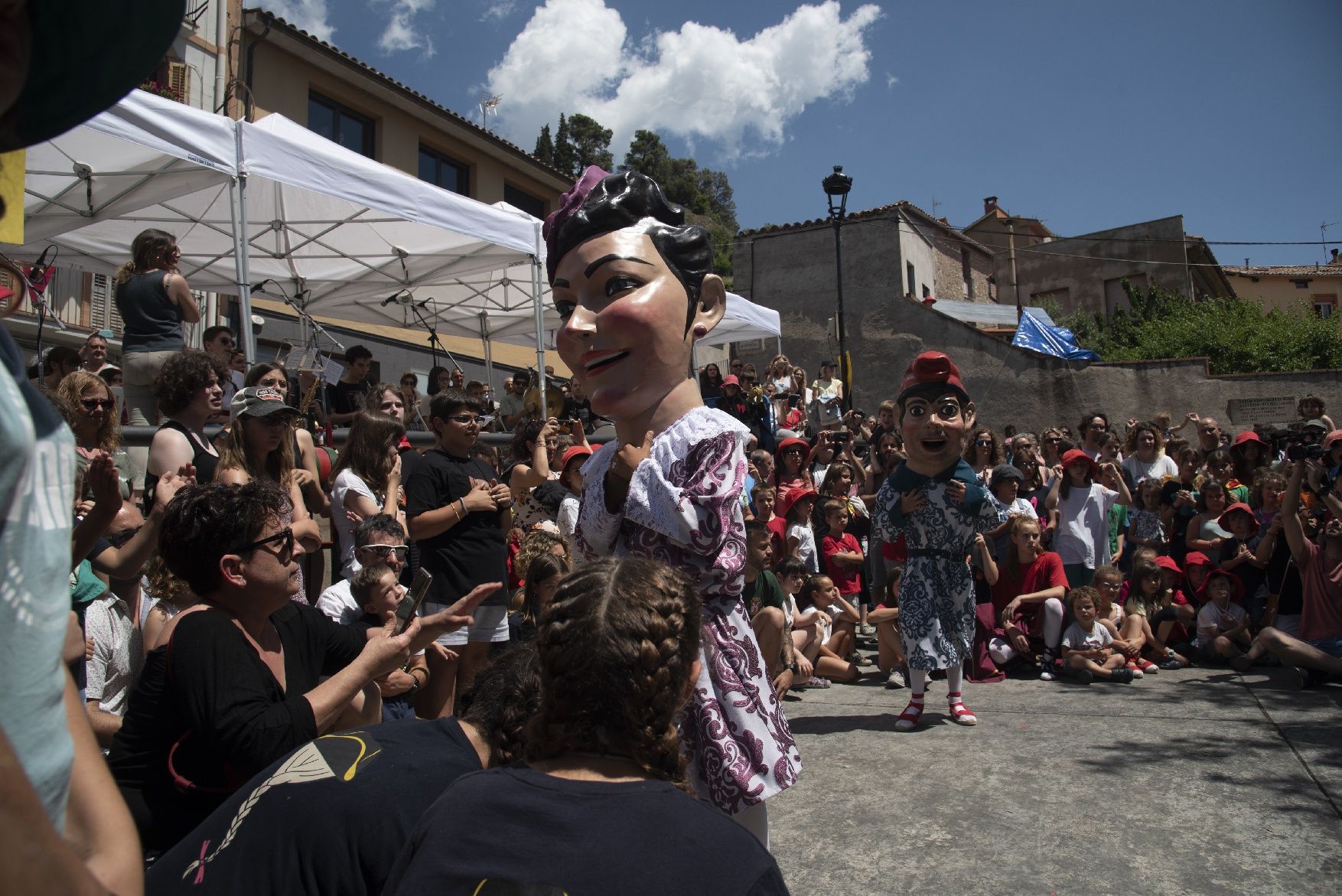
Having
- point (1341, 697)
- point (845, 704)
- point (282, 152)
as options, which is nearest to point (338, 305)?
point (282, 152)

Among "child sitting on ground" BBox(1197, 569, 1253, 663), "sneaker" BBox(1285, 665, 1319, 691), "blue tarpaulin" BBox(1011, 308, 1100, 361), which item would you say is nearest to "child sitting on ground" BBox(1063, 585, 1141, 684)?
"child sitting on ground" BBox(1197, 569, 1253, 663)

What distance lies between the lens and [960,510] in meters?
5.19

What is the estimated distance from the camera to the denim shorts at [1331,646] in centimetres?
586

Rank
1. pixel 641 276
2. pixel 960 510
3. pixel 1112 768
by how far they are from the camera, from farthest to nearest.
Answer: pixel 960 510 < pixel 1112 768 < pixel 641 276

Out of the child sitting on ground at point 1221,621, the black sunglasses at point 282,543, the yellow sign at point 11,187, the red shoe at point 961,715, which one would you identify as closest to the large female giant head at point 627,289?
the black sunglasses at point 282,543

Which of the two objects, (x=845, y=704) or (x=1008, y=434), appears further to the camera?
(x=1008, y=434)

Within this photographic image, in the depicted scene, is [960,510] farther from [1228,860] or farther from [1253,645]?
[1253,645]

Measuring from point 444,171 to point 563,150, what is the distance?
32544mm

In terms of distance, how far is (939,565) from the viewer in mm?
5285

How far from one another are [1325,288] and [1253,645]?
51.3 m

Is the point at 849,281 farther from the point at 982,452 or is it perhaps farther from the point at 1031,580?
the point at 1031,580

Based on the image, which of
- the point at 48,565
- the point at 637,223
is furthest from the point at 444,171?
the point at 48,565

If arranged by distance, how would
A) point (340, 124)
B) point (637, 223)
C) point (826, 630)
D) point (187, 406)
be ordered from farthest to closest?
point (340, 124) → point (826, 630) → point (187, 406) → point (637, 223)

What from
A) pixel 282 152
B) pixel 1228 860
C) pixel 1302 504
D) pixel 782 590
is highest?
pixel 282 152
